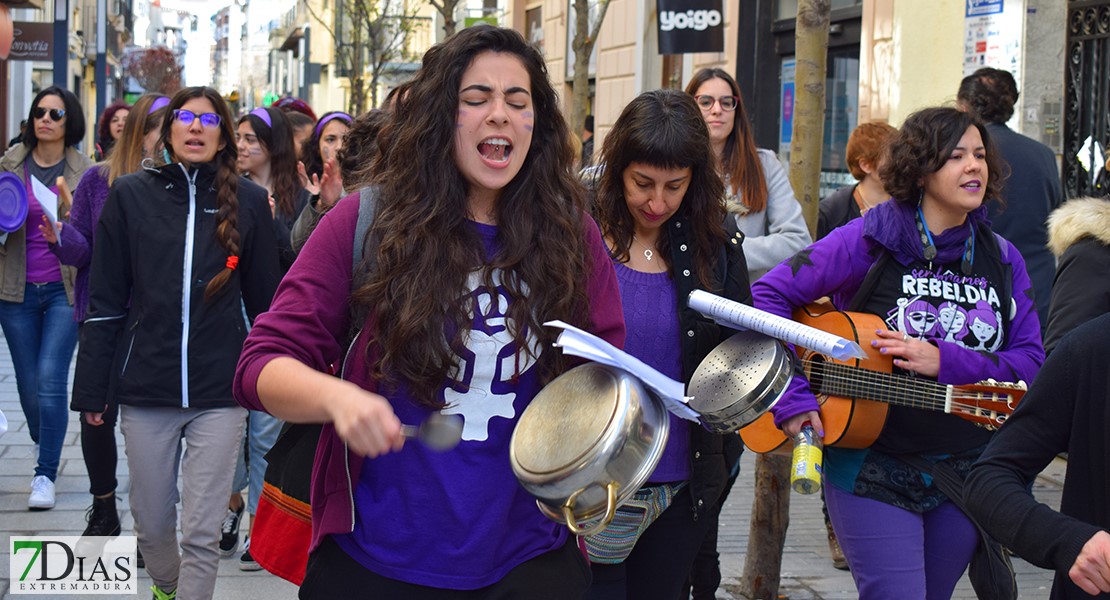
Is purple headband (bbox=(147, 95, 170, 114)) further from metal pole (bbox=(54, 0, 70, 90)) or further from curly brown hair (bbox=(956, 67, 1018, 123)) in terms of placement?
metal pole (bbox=(54, 0, 70, 90))

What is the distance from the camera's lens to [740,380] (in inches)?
133

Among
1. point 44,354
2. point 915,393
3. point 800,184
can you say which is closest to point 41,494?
point 44,354

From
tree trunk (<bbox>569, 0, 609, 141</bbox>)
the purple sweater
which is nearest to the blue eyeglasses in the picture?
the purple sweater

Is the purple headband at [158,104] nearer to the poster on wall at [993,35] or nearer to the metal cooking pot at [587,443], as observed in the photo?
the metal cooking pot at [587,443]

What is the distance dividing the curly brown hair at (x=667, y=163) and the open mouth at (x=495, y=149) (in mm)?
1160

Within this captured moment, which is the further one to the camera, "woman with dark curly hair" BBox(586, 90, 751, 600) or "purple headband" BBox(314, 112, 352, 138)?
"purple headband" BBox(314, 112, 352, 138)

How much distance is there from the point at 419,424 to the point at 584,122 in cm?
1223

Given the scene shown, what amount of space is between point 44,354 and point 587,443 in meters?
5.48

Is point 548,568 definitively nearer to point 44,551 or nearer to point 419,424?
point 419,424

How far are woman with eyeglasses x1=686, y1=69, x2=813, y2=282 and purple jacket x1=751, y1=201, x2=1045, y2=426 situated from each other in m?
0.92

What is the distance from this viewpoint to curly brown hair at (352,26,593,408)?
258 centimetres

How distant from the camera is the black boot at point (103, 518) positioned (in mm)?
Result: 5719

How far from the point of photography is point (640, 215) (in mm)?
3881

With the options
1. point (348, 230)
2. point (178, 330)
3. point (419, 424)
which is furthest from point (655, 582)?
point (178, 330)
